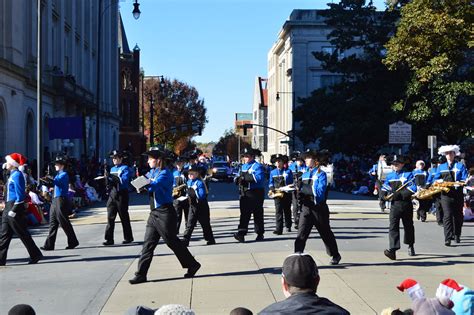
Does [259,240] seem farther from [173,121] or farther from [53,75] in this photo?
[173,121]

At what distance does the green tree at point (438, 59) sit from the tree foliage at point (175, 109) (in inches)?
1954

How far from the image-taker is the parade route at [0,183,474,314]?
814cm

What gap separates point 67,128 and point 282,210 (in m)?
17.2

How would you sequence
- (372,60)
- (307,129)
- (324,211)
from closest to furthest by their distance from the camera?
(324,211)
(372,60)
(307,129)

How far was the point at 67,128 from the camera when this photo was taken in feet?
98.8

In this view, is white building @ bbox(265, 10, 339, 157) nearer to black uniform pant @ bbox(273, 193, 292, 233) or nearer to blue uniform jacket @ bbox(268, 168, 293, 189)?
blue uniform jacket @ bbox(268, 168, 293, 189)

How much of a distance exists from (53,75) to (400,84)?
62.0 feet

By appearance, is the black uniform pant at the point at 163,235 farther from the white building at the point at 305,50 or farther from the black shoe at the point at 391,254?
the white building at the point at 305,50

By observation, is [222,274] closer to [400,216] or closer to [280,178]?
[400,216]

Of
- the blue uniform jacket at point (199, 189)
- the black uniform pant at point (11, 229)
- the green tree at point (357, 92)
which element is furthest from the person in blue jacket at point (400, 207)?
the green tree at point (357, 92)

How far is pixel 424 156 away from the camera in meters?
36.9

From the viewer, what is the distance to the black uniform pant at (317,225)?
34.9 ft

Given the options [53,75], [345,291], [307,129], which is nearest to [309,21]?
[307,129]

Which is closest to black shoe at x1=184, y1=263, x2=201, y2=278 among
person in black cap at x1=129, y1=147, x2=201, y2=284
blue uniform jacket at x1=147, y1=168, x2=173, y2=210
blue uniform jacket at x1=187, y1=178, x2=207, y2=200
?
person in black cap at x1=129, y1=147, x2=201, y2=284
